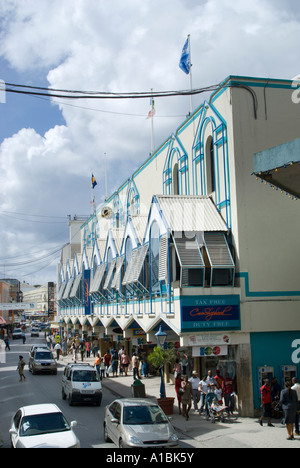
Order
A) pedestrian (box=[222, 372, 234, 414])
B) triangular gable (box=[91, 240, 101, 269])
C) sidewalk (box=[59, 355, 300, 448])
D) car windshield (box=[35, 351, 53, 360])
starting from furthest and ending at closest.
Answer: triangular gable (box=[91, 240, 101, 269]) → car windshield (box=[35, 351, 53, 360]) → pedestrian (box=[222, 372, 234, 414]) → sidewalk (box=[59, 355, 300, 448])

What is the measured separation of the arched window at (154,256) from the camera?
23.1 m

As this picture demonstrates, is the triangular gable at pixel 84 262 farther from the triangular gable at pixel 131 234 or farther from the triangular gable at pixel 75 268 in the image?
the triangular gable at pixel 131 234

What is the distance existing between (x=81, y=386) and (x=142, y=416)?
837 centimetres

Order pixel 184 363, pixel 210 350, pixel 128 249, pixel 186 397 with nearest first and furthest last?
pixel 186 397, pixel 210 350, pixel 184 363, pixel 128 249

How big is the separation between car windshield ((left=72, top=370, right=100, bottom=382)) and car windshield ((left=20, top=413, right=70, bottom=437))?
9.14m

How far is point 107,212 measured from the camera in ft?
143

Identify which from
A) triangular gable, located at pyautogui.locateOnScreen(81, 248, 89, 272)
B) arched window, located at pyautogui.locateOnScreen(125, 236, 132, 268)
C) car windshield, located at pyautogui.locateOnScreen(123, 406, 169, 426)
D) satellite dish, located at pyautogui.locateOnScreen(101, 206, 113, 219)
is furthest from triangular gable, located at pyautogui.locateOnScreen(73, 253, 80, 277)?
car windshield, located at pyautogui.locateOnScreen(123, 406, 169, 426)

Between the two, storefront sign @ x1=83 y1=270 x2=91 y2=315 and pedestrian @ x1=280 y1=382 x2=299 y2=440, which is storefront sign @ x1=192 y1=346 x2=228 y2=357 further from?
storefront sign @ x1=83 y1=270 x2=91 y2=315

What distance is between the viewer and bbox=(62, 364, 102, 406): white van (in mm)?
21234

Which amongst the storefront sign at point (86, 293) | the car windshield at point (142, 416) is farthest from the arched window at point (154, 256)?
the storefront sign at point (86, 293)

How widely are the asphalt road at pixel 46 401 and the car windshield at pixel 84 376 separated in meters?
1.09

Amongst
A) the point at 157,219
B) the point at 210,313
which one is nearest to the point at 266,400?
the point at 210,313

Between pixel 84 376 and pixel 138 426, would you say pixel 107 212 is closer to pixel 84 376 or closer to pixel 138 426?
pixel 84 376

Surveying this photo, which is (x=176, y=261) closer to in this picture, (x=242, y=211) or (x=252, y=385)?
(x=242, y=211)
